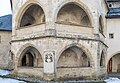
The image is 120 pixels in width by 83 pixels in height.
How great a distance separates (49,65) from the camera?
1694cm

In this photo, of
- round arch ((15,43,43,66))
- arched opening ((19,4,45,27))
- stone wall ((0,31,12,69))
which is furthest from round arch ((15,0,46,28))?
stone wall ((0,31,12,69))

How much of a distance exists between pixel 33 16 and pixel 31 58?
432 cm

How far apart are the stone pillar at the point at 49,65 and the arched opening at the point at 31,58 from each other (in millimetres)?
1975

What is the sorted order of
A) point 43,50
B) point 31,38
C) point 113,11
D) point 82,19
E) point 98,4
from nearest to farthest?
point 43,50, point 31,38, point 98,4, point 82,19, point 113,11

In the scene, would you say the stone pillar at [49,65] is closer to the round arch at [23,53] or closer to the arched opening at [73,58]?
the arched opening at [73,58]

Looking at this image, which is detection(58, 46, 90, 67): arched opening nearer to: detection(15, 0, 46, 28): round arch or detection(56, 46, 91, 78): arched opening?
detection(56, 46, 91, 78): arched opening

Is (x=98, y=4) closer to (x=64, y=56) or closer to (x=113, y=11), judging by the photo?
(x=64, y=56)

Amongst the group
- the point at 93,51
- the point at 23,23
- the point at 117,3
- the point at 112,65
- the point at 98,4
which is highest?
the point at 117,3

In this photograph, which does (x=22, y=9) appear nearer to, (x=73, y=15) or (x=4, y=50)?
(x=73, y=15)

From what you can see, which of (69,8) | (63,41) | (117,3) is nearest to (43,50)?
(63,41)

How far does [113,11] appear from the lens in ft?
90.1

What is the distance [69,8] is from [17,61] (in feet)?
22.4

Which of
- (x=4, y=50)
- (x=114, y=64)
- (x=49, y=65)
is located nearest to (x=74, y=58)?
(x=49, y=65)

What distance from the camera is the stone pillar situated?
16.8 metres
